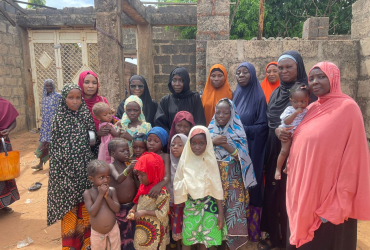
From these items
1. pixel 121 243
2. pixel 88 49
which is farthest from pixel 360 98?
pixel 88 49

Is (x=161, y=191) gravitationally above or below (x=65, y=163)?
below

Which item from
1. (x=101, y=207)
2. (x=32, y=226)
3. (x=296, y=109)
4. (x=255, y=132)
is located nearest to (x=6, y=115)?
(x=32, y=226)

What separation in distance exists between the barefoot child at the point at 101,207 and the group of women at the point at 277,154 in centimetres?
36

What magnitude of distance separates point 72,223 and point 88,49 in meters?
6.66

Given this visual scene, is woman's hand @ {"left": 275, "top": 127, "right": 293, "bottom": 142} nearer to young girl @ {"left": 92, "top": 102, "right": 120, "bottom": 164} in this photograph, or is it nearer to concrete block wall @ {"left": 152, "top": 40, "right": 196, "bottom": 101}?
young girl @ {"left": 92, "top": 102, "right": 120, "bottom": 164}

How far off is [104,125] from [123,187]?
0.66m

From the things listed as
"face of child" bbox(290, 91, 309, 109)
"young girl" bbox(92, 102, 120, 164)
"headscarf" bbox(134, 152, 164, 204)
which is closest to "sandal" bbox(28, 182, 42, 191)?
"young girl" bbox(92, 102, 120, 164)

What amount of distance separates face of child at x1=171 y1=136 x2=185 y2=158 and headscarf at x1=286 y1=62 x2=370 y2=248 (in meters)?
1.06

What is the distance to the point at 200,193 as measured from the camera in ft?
7.38

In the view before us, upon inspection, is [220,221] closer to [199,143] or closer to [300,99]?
[199,143]

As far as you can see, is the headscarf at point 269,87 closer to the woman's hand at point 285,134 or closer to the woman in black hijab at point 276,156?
the woman in black hijab at point 276,156

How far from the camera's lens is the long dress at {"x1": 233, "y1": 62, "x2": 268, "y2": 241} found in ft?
8.59

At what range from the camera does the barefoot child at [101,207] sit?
210cm

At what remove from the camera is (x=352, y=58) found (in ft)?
14.3
